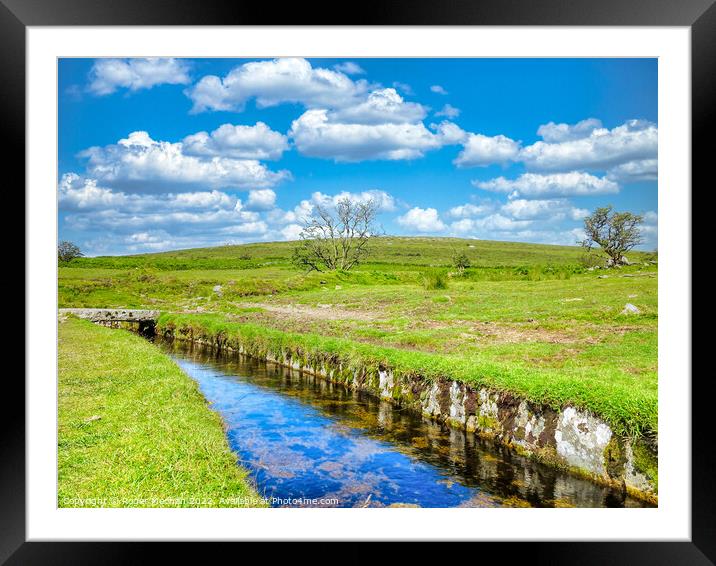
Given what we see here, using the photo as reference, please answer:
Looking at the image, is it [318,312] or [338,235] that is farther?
[338,235]

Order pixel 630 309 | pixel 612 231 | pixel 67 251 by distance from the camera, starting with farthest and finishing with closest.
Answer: pixel 612 231
pixel 630 309
pixel 67 251

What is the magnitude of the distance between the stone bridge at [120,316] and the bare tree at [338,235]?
7.05 meters

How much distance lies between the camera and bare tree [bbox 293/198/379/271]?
1869 cm

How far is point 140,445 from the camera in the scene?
621 cm

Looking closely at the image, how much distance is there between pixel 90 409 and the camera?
739 centimetres

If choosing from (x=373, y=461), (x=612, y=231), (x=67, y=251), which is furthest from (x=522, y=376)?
(x=612, y=231)

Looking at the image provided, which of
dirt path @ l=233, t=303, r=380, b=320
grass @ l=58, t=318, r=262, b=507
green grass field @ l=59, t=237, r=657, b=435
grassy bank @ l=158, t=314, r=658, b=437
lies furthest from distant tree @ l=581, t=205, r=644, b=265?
grass @ l=58, t=318, r=262, b=507

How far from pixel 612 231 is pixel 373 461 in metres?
14.1

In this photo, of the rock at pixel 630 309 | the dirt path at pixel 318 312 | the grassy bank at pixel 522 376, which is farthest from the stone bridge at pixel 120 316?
the rock at pixel 630 309
